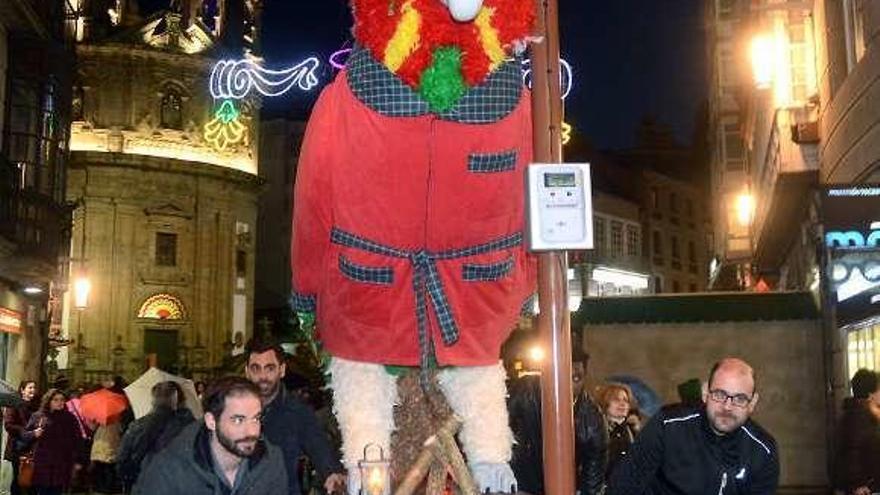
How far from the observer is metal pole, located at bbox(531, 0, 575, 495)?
408 cm

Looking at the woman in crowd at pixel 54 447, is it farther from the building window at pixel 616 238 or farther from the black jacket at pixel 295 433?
the building window at pixel 616 238

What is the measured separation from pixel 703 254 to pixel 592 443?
6058cm

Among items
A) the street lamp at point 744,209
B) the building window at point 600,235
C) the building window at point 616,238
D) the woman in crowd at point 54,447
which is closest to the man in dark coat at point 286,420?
the woman in crowd at point 54,447

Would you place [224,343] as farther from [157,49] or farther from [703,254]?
[703,254]

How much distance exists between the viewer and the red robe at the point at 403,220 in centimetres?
426

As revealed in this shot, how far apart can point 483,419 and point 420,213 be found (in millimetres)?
911

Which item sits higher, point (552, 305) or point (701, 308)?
point (701, 308)

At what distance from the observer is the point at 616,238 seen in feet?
175

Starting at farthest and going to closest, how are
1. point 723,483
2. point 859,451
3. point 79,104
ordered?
point 79,104
point 859,451
point 723,483

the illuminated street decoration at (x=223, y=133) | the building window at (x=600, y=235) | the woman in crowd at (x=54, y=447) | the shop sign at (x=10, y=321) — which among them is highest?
the illuminated street decoration at (x=223, y=133)

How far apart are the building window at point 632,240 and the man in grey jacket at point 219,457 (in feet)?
167

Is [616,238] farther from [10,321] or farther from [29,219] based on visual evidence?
[29,219]

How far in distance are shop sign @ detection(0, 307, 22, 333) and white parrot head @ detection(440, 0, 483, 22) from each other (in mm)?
19317

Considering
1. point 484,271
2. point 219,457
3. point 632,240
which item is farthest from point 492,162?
point 632,240
